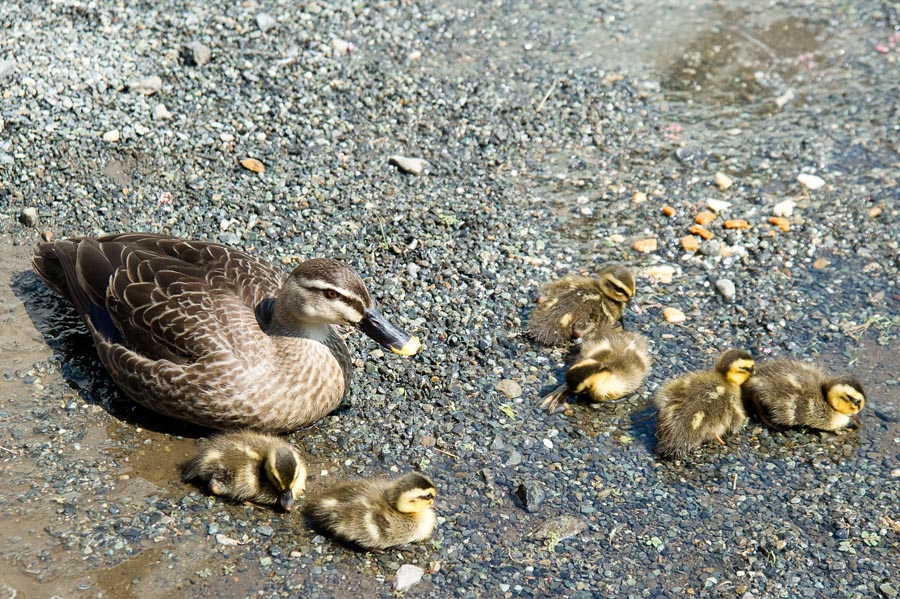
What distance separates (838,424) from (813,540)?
852mm

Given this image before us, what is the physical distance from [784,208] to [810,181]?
52cm

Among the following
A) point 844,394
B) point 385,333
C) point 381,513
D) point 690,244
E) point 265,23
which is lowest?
point 381,513

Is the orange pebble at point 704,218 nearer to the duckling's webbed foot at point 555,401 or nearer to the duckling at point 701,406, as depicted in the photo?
the duckling at point 701,406

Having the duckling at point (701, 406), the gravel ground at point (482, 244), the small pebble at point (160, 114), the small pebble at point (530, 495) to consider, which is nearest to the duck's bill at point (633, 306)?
the gravel ground at point (482, 244)

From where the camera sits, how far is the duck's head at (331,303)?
4820 millimetres

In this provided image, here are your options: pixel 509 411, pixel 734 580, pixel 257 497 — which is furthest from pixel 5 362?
pixel 734 580

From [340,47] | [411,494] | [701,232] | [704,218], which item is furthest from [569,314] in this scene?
[340,47]

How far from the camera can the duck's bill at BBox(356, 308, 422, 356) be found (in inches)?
195

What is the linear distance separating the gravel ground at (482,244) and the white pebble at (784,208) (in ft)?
0.15

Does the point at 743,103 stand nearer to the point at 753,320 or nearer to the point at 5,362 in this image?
the point at 753,320

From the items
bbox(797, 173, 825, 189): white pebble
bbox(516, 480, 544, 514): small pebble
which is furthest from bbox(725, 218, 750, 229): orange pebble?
bbox(516, 480, 544, 514): small pebble

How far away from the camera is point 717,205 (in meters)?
7.12

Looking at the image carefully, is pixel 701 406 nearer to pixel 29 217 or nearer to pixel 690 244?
pixel 690 244

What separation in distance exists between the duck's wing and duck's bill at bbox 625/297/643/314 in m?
2.35
